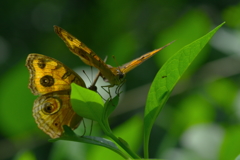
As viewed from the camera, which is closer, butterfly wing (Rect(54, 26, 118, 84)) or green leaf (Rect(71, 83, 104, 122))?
green leaf (Rect(71, 83, 104, 122))

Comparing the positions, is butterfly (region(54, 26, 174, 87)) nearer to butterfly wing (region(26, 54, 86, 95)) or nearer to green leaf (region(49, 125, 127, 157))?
butterfly wing (region(26, 54, 86, 95))

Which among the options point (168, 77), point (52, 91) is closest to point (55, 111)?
point (52, 91)

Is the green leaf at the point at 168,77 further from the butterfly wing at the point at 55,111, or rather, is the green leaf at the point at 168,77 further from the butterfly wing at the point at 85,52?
the butterfly wing at the point at 55,111

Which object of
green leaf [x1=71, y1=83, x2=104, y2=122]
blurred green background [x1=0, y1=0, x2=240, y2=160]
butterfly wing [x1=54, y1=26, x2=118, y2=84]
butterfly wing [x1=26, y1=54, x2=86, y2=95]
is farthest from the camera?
blurred green background [x1=0, y1=0, x2=240, y2=160]

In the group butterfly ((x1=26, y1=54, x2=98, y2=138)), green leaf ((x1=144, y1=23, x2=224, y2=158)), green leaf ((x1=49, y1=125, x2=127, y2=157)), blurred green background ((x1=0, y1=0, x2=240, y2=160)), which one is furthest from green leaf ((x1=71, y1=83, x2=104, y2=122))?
blurred green background ((x1=0, y1=0, x2=240, y2=160))

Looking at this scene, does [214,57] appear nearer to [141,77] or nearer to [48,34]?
[141,77]

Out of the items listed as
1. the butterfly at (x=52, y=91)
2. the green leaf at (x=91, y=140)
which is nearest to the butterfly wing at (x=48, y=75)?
→ the butterfly at (x=52, y=91)
